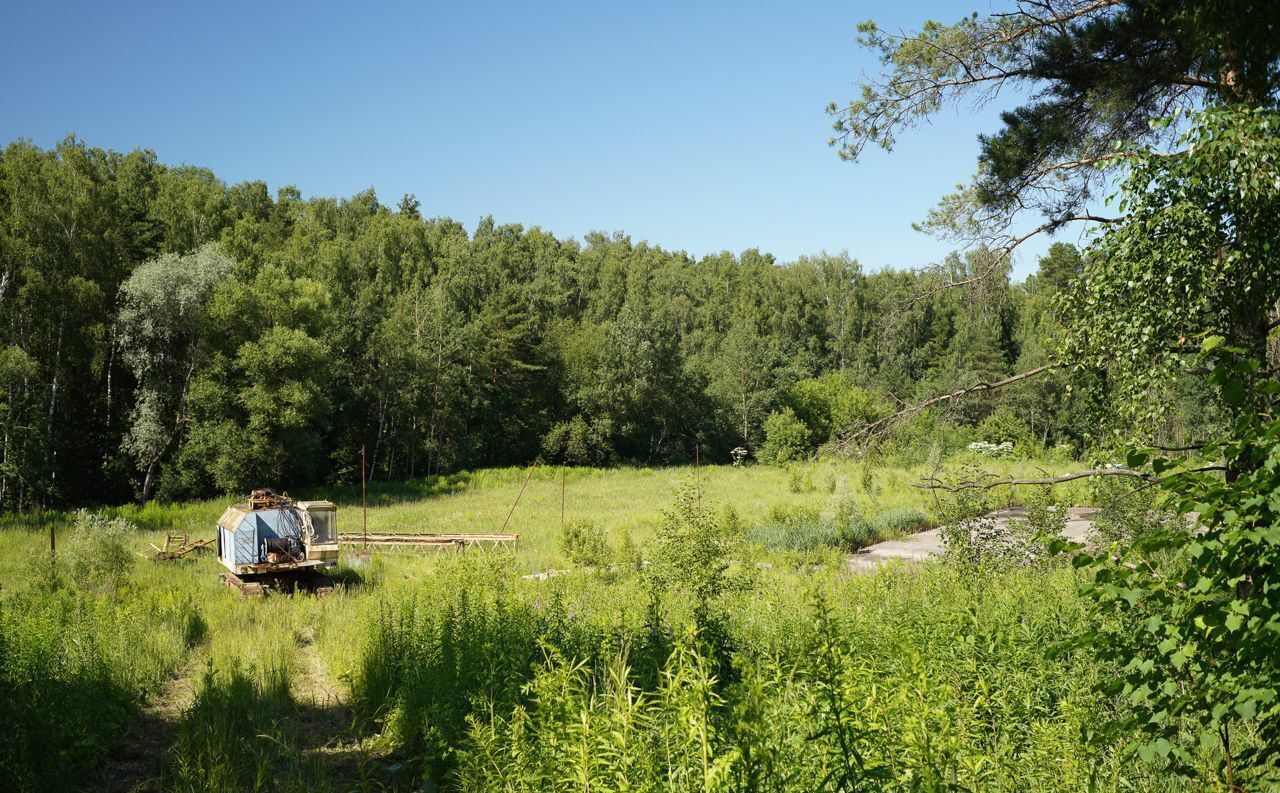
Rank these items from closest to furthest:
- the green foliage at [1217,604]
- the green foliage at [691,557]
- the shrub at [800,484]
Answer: the green foliage at [1217,604] < the green foliage at [691,557] < the shrub at [800,484]

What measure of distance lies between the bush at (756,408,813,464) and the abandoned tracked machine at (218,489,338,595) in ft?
108

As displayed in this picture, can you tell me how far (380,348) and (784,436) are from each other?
2397 centimetres

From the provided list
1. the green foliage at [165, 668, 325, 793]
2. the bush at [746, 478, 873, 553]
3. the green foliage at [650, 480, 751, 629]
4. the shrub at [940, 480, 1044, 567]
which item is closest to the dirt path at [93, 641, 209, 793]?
the green foliage at [165, 668, 325, 793]

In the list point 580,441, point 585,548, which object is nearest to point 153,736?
point 585,548

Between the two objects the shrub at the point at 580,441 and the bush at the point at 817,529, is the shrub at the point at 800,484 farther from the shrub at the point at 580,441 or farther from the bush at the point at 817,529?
the shrub at the point at 580,441

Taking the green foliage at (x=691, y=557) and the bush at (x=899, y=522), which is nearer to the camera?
the green foliage at (x=691, y=557)

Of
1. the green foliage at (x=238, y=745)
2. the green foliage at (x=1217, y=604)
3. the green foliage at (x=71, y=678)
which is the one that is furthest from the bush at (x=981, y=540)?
the green foliage at (x=71, y=678)

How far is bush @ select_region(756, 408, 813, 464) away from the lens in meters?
45.7

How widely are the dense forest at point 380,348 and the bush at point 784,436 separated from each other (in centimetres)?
24

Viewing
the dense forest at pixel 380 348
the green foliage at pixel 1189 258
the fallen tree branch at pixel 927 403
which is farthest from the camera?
the dense forest at pixel 380 348

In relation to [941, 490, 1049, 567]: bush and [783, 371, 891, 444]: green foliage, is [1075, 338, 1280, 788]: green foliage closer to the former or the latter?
[941, 490, 1049, 567]: bush

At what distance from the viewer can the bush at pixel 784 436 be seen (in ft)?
150

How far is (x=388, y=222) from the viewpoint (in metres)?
49.7

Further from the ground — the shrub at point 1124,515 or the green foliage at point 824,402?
the green foliage at point 824,402
